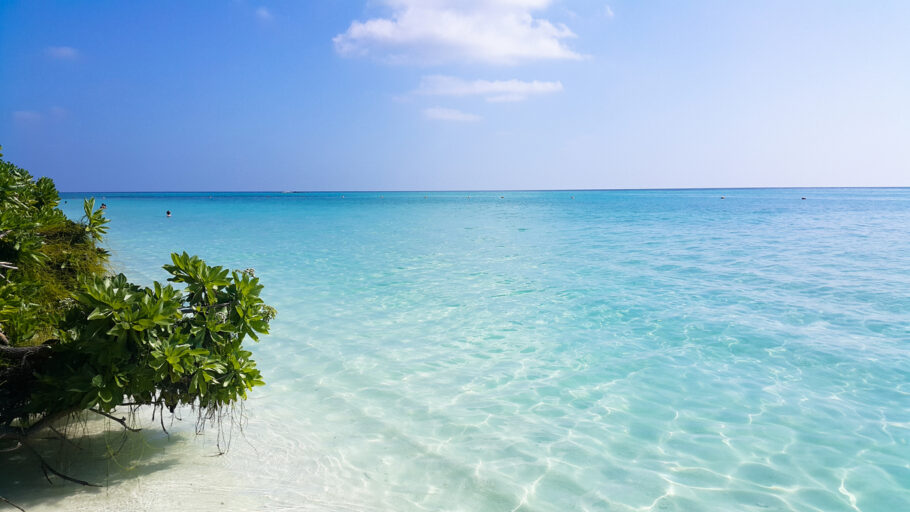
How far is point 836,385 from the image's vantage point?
21.2ft

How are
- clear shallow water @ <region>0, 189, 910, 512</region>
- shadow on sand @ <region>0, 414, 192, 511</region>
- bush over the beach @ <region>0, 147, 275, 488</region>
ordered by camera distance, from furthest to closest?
clear shallow water @ <region>0, 189, 910, 512</region> → shadow on sand @ <region>0, 414, 192, 511</region> → bush over the beach @ <region>0, 147, 275, 488</region>

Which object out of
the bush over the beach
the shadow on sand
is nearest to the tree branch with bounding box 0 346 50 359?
the bush over the beach

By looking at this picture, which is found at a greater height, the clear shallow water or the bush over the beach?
the bush over the beach

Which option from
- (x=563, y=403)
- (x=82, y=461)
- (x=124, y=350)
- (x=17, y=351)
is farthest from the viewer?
(x=563, y=403)

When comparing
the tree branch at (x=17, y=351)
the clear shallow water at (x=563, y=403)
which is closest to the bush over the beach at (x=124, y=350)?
the tree branch at (x=17, y=351)

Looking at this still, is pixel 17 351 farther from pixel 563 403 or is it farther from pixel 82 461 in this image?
pixel 563 403

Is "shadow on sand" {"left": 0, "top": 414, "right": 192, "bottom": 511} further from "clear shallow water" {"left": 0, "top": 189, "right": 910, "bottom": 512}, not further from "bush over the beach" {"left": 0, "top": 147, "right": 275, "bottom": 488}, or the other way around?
"bush over the beach" {"left": 0, "top": 147, "right": 275, "bottom": 488}

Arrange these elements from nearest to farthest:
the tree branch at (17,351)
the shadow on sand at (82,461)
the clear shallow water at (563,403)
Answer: the tree branch at (17,351), the shadow on sand at (82,461), the clear shallow water at (563,403)

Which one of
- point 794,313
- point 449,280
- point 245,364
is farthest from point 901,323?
point 245,364

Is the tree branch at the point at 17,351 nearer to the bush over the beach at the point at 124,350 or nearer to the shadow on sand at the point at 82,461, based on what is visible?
the bush over the beach at the point at 124,350

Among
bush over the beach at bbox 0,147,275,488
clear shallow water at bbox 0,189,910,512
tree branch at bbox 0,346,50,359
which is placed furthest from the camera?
clear shallow water at bbox 0,189,910,512

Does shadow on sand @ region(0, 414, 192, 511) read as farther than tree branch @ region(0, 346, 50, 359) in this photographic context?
Yes

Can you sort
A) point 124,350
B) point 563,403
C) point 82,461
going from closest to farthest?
point 124,350, point 82,461, point 563,403

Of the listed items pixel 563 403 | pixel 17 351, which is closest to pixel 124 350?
pixel 17 351
